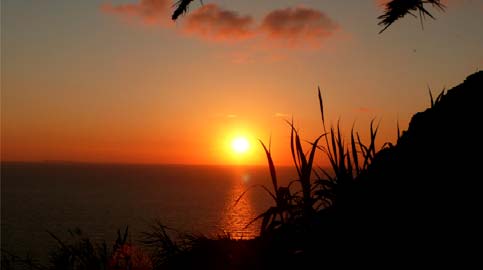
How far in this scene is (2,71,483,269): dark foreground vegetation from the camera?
275 cm

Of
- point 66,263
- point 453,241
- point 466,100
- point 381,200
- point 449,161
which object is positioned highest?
point 466,100

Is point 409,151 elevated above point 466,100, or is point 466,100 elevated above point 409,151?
point 466,100

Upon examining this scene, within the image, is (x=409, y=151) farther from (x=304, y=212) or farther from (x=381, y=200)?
(x=304, y=212)

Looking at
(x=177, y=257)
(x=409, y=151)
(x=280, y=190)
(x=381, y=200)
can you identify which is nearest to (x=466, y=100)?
(x=409, y=151)

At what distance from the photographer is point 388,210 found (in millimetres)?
3043

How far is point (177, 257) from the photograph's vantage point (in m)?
4.38

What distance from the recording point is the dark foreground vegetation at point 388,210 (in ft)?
9.03

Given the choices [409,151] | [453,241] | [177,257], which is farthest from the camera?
[177,257]

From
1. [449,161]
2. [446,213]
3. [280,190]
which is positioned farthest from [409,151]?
[280,190]

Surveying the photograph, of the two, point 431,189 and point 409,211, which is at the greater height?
point 431,189

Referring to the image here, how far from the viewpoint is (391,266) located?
274 centimetres

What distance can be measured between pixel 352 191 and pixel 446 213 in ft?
2.62

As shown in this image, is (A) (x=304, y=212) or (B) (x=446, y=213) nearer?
(B) (x=446, y=213)

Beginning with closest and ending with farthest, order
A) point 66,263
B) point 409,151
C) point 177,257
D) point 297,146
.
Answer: point 409,151 → point 297,146 → point 177,257 → point 66,263
